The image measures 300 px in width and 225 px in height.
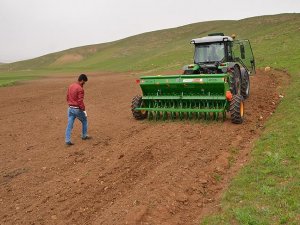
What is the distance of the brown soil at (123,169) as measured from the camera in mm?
5961

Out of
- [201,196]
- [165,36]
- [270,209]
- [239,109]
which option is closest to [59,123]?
[239,109]

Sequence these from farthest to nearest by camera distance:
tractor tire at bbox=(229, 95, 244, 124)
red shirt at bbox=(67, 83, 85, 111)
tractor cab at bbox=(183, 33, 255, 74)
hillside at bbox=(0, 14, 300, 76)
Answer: hillside at bbox=(0, 14, 300, 76)
tractor cab at bbox=(183, 33, 255, 74)
tractor tire at bbox=(229, 95, 244, 124)
red shirt at bbox=(67, 83, 85, 111)

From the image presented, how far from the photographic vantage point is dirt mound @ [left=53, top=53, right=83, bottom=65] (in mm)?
67938

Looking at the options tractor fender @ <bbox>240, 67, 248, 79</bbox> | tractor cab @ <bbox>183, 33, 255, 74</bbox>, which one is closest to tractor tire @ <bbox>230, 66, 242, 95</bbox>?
tractor cab @ <bbox>183, 33, 255, 74</bbox>

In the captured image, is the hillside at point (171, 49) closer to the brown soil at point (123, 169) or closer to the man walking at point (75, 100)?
the brown soil at point (123, 169)

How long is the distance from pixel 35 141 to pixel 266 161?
19.9ft

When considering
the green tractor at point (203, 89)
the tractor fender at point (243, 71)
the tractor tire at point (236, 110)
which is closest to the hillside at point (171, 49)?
the tractor fender at point (243, 71)

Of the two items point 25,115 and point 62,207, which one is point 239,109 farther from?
point 25,115

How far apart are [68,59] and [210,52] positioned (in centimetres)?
5936

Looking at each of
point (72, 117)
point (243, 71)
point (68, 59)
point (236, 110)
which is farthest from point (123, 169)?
point (68, 59)

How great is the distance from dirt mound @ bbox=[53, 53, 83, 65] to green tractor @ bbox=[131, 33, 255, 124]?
56761 millimetres

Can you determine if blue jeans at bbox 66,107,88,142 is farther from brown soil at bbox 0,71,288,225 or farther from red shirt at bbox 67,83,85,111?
brown soil at bbox 0,71,288,225

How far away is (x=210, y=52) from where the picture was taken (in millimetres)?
12555

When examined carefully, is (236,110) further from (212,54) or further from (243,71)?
(243,71)
